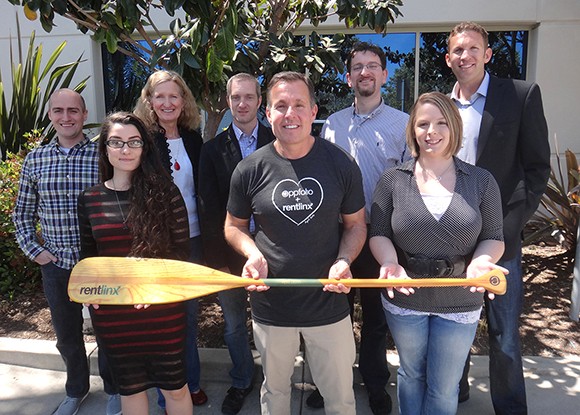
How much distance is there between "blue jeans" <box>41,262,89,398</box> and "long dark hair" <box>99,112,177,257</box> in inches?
31.6

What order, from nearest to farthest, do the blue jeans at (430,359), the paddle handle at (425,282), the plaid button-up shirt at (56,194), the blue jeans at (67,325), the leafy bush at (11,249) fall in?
the paddle handle at (425,282)
the blue jeans at (430,359)
the plaid button-up shirt at (56,194)
the blue jeans at (67,325)
the leafy bush at (11,249)

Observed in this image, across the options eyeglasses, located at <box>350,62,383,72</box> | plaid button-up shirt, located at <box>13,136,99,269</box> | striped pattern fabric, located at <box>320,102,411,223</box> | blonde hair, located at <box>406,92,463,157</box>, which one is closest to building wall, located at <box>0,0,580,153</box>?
eyeglasses, located at <box>350,62,383,72</box>

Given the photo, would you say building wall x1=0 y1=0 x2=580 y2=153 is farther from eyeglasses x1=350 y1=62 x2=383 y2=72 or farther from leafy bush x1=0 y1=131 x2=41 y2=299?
eyeglasses x1=350 y1=62 x2=383 y2=72

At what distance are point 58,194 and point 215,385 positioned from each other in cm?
174

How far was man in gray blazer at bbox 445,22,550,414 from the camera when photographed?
261 cm

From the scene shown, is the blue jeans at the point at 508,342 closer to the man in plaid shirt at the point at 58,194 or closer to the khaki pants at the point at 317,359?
the khaki pants at the point at 317,359

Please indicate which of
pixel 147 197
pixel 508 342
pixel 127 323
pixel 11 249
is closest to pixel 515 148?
pixel 508 342

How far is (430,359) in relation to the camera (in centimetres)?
235

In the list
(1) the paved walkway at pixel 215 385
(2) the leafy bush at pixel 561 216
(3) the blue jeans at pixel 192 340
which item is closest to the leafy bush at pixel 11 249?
(1) the paved walkway at pixel 215 385

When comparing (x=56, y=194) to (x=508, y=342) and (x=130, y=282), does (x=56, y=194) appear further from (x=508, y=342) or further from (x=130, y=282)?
(x=508, y=342)

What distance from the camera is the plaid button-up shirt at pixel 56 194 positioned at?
288cm

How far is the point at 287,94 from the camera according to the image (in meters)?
2.34

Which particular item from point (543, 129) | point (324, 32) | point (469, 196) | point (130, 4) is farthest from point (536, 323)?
point (324, 32)

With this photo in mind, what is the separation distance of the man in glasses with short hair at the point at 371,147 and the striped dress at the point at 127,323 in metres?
1.12
